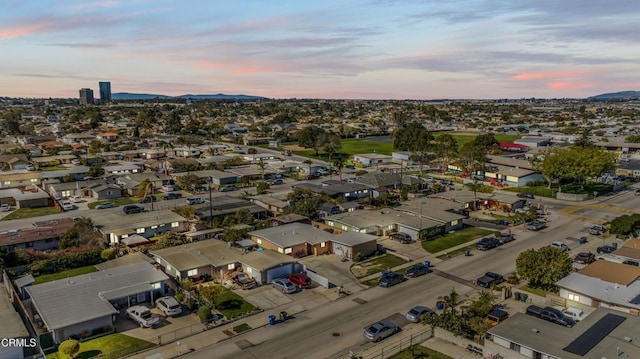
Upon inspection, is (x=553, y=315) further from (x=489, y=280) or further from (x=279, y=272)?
(x=279, y=272)

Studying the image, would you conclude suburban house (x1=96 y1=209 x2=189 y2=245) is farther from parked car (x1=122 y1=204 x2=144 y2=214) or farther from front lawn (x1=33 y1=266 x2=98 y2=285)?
front lawn (x1=33 y1=266 x2=98 y2=285)

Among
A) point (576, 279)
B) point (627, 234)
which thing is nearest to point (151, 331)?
point (576, 279)

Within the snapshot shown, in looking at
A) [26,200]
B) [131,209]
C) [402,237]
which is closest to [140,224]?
[131,209]

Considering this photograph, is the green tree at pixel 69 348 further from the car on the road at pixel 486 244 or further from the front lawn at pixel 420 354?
the car on the road at pixel 486 244

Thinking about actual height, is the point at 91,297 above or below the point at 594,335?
below

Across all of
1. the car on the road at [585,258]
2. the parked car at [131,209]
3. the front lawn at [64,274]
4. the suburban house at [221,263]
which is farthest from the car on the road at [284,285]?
the parked car at [131,209]

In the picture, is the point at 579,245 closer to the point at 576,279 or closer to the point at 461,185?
the point at 576,279

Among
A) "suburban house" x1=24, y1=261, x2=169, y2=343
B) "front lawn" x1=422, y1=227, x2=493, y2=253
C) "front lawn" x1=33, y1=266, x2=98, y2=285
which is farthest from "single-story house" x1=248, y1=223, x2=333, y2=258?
"front lawn" x1=33, y1=266, x2=98, y2=285
